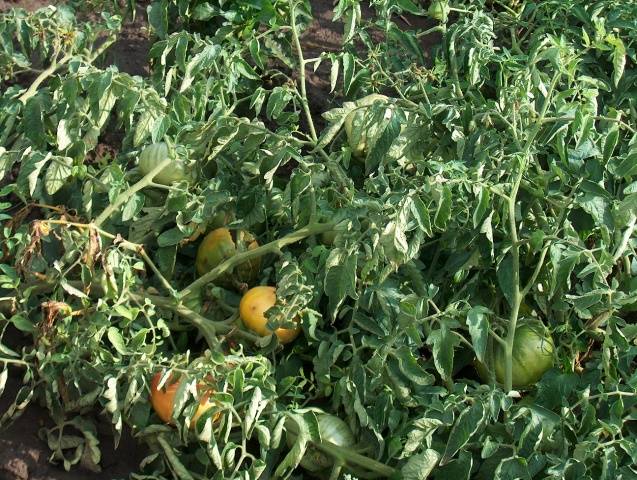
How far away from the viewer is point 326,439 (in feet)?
6.97

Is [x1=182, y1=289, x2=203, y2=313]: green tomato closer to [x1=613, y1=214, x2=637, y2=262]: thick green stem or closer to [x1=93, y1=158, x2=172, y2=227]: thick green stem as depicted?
[x1=93, y1=158, x2=172, y2=227]: thick green stem

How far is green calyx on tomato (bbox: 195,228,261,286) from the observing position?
2.47 m

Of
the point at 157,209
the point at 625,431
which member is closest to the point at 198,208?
the point at 157,209

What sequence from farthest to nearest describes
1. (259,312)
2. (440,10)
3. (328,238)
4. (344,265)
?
(440,10), (328,238), (259,312), (344,265)

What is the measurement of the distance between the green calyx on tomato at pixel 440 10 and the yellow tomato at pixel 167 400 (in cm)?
144

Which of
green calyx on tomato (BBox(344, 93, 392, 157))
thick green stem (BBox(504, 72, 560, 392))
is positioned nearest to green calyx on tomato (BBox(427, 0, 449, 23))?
green calyx on tomato (BBox(344, 93, 392, 157))

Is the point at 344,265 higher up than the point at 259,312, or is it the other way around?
the point at 344,265

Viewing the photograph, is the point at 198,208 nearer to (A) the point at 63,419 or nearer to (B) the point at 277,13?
(A) the point at 63,419

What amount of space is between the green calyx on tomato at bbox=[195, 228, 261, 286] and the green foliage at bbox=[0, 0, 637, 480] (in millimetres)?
41

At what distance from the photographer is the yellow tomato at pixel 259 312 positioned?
7.56ft

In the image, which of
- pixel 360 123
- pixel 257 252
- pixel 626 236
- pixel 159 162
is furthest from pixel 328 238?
pixel 626 236

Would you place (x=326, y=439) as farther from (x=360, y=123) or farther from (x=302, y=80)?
(x=302, y=80)

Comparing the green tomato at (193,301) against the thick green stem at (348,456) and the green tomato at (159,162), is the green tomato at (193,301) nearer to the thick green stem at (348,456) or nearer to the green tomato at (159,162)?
the green tomato at (159,162)

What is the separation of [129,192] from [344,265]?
623mm
